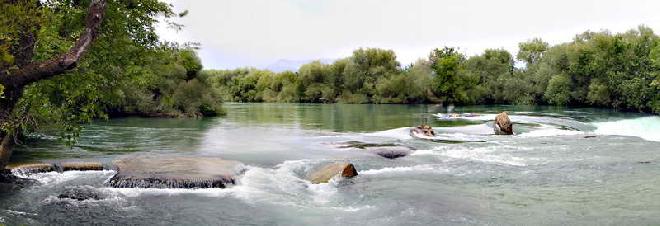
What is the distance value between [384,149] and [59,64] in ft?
65.5

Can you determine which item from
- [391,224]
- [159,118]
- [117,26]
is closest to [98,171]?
[117,26]

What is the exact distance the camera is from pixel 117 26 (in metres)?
14.6

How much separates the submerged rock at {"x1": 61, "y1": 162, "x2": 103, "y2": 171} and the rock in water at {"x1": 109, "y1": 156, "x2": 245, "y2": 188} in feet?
3.41

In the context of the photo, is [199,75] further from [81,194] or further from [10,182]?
[81,194]

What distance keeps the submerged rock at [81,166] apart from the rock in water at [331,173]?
8337 millimetres

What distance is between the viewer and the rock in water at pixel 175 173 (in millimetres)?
18078

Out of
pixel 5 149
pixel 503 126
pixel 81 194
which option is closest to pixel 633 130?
pixel 503 126

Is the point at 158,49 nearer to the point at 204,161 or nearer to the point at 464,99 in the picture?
the point at 204,161

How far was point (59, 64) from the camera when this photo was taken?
29.1 ft

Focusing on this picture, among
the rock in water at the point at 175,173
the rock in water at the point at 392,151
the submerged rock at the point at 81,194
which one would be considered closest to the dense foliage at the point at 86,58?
the submerged rock at the point at 81,194

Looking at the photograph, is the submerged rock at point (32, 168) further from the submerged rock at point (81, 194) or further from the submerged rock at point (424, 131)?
the submerged rock at point (424, 131)

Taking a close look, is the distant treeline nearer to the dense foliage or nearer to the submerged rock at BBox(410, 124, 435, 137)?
the submerged rock at BBox(410, 124, 435, 137)

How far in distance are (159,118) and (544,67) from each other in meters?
68.4

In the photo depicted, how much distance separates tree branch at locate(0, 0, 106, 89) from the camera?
8.89 metres
